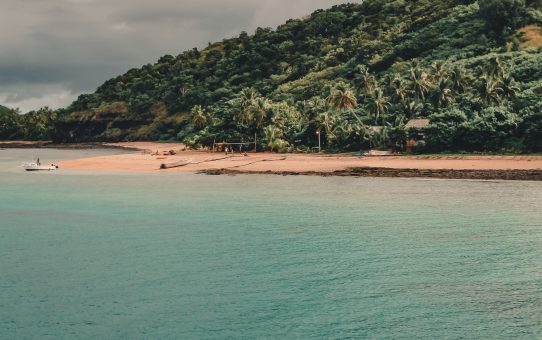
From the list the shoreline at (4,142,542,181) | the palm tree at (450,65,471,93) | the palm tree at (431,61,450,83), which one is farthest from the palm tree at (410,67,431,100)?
the shoreline at (4,142,542,181)

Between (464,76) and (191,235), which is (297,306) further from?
(464,76)

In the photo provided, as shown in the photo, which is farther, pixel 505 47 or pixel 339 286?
pixel 505 47

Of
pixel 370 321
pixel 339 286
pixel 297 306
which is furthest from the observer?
pixel 339 286

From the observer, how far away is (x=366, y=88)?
374 ft

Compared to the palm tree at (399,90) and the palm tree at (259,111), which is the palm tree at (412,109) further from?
the palm tree at (259,111)

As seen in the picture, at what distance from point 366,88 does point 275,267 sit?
95.1m

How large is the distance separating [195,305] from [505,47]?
121500 mm

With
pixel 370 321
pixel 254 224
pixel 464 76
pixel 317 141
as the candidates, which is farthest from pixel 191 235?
pixel 464 76

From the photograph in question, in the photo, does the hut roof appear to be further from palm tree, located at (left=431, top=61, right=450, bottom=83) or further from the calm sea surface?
the calm sea surface

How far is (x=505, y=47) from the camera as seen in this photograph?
12406 centimetres

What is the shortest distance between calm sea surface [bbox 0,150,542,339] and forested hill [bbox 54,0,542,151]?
39037 millimetres

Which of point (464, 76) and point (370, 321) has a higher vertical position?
point (464, 76)

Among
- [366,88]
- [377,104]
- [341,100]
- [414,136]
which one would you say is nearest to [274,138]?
[341,100]

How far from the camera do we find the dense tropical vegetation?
79062mm
